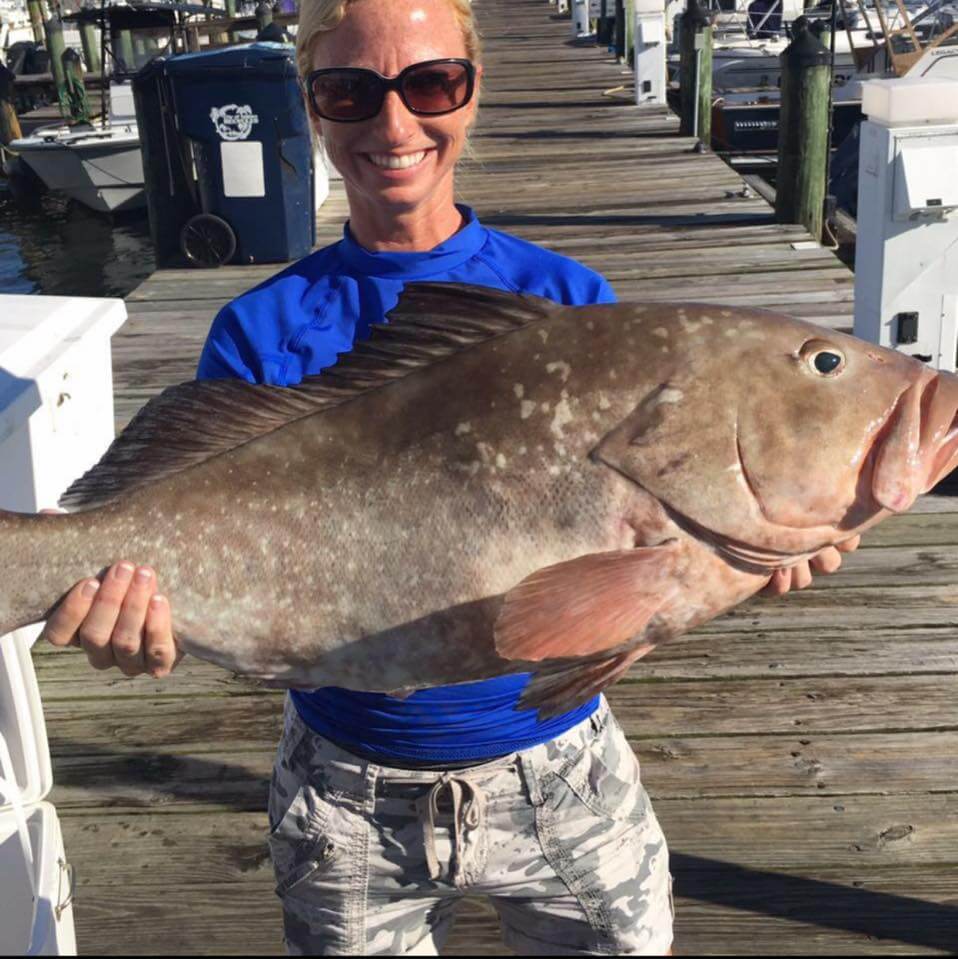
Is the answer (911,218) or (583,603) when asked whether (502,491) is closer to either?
(583,603)

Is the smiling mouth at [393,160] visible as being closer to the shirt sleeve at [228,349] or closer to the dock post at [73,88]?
the shirt sleeve at [228,349]

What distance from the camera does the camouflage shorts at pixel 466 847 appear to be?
2213mm

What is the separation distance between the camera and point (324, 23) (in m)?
2.23

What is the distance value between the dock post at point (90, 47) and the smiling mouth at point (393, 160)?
31977 millimetres

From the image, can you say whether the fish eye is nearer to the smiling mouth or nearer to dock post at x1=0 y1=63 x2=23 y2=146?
the smiling mouth

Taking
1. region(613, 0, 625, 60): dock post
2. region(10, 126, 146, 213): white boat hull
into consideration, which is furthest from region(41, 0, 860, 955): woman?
region(613, 0, 625, 60): dock post

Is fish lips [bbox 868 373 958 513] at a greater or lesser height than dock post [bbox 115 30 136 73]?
lesser

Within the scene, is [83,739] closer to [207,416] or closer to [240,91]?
[207,416]

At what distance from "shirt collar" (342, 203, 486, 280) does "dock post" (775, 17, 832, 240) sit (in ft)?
26.6

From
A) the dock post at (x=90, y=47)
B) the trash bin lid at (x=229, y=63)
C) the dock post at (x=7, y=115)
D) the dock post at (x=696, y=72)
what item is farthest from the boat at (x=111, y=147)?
the dock post at (x=90, y=47)

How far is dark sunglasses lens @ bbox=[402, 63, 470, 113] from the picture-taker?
2.22 metres

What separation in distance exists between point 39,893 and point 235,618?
38.2 inches

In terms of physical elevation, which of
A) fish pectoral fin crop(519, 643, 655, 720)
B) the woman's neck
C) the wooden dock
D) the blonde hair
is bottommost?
the wooden dock

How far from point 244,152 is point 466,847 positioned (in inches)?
319
